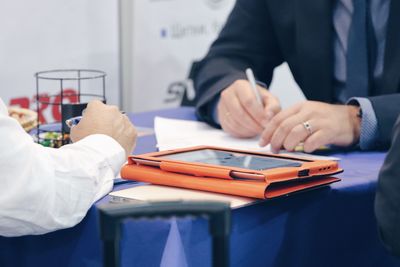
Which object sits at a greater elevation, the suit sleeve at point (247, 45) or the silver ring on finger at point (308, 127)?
the suit sleeve at point (247, 45)

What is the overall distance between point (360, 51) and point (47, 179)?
84cm

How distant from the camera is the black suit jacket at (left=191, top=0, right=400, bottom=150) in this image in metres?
1.52

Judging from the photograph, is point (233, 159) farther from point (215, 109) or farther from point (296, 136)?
point (215, 109)

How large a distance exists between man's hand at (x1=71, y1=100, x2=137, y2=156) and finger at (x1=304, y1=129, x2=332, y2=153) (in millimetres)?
328

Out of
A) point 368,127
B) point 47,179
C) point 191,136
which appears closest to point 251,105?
point 191,136

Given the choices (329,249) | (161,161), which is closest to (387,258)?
(329,249)

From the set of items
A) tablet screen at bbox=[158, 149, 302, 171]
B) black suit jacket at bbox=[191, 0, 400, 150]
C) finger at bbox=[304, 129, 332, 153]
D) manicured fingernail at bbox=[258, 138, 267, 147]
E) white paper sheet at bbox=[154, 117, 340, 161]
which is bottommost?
white paper sheet at bbox=[154, 117, 340, 161]

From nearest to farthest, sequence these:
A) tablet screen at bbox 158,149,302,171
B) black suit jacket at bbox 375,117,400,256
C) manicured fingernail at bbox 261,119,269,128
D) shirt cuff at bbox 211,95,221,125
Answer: black suit jacket at bbox 375,117,400,256 → tablet screen at bbox 158,149,302,171 → manicured fingernail at bbox 261,119,269,128 → shirt cuff at bbox 211,95,221,125

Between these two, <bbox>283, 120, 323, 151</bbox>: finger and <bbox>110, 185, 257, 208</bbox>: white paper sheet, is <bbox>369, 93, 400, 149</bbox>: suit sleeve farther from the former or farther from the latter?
<bbox>110, 185, 257, 208</bbox>: white paper sheet

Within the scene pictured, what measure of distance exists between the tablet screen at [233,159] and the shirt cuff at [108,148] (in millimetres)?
66

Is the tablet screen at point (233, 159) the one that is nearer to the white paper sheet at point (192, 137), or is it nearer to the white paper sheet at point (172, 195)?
the white paper sheet at point (172, 195)

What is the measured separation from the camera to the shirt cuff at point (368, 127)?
1323mm

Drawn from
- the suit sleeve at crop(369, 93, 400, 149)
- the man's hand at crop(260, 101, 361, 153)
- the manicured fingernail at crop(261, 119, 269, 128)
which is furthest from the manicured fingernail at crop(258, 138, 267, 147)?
A: the suit sleeve at crop(369, 93, 400, 149)

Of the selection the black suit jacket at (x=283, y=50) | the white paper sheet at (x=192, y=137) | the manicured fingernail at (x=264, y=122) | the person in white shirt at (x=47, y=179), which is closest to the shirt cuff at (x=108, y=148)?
the person in white shirt at (x=47, y=179)
